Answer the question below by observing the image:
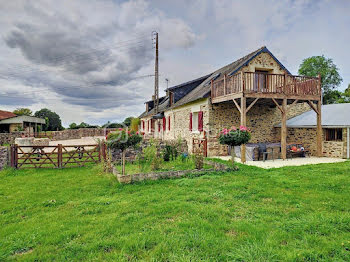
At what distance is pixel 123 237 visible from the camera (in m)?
2.86

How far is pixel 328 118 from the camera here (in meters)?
11.3

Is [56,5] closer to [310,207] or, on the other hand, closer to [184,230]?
[184,230]

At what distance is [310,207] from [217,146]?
769 cm

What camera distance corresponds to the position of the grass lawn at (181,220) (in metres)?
2.52

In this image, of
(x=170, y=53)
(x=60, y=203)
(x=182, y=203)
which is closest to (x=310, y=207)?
(x=182, y=203)

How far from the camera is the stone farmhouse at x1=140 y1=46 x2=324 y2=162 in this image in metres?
9.73

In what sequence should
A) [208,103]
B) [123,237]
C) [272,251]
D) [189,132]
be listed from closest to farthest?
[272,251], [123,237], [208,103], [189,132]

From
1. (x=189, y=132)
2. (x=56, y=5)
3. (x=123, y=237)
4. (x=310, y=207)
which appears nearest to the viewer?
(x=123, y=237)

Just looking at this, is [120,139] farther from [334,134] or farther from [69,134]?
[69,134]

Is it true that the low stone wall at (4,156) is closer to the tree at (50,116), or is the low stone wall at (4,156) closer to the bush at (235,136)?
the bush at (235,136)

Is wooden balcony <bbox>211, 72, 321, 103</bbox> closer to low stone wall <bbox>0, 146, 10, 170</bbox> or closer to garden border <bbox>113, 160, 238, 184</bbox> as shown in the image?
garden border <bbox>113, 160, 238, 184</bbox>

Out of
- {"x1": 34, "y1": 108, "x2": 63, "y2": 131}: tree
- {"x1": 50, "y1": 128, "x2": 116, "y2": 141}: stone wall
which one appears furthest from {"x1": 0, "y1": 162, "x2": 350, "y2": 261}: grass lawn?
{"x1": 34, "y1": 108, "x2": 63, "y2": 131}: tree

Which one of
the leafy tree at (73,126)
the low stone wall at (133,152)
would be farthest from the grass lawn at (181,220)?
the leafy tree at (73,126)

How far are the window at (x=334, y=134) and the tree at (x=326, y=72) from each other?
63.8 feet
